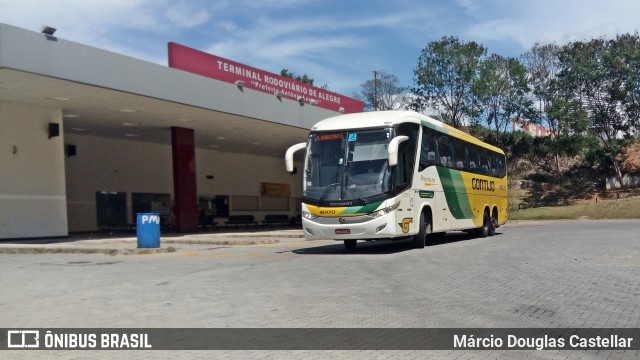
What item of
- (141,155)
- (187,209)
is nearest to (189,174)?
(187,209)

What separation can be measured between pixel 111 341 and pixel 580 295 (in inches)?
256

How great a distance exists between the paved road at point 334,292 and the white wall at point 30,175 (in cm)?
703

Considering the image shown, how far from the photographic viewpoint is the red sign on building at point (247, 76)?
77.7 ft

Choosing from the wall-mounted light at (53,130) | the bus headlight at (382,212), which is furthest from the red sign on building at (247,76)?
the bus headlight at (382,212)

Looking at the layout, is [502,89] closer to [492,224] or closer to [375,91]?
[375,91]

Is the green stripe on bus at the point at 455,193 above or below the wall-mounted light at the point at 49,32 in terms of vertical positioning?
below

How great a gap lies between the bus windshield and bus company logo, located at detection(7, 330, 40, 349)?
29.8 feet

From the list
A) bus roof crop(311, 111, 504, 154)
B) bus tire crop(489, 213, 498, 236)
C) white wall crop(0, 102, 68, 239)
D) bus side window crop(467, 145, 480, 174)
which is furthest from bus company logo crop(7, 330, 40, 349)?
bus tire crop(489, 213, 498, 236)

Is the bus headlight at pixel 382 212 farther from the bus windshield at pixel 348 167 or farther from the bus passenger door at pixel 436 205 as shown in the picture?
the bus passenger door at pixel 436 205

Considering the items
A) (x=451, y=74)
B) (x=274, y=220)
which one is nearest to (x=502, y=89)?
(x=451, y=74)

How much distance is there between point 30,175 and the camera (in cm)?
2209

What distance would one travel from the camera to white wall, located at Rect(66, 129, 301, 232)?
30469mm

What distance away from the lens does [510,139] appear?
192ft

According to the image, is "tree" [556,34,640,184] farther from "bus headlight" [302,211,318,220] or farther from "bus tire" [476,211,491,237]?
"bus headlight" [302,211,318,220]
